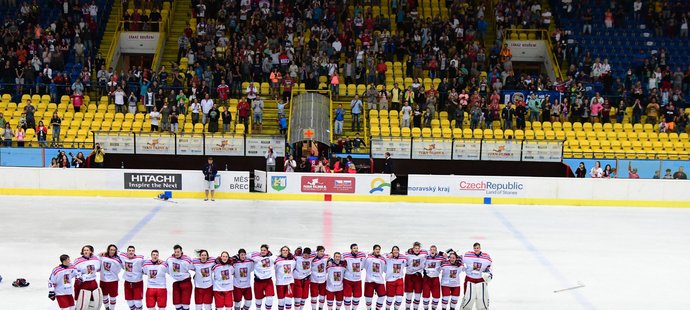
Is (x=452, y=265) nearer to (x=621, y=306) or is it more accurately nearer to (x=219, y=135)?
(x=621, y=306)

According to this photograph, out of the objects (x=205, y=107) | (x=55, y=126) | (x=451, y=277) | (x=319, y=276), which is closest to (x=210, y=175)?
(x=205, y=107)

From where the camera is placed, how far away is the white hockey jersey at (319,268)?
45.5ft

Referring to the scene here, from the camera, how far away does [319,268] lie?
1391cm

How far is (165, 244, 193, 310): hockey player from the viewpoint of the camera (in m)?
13.5

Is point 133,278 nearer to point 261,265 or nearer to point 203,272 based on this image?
point 203,272

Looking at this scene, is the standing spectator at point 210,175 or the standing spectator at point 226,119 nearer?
the standing spectator at point 210,175

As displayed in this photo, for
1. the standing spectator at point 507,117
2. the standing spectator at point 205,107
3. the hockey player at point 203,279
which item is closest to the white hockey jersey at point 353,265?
the hockey player at point 203,279

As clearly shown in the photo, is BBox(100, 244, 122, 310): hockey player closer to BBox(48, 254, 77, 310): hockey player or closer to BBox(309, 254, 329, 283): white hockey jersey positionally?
BBox(48, 254, 77, 310): hockey player

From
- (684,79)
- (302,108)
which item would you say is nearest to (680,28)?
(684,79)

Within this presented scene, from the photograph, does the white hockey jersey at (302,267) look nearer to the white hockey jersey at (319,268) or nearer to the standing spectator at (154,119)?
the white hockey jersey at (319,268)

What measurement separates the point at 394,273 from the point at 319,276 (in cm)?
132

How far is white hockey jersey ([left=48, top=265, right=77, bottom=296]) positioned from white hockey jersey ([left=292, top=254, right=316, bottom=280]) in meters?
3.66

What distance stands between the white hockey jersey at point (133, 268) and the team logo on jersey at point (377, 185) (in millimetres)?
12970

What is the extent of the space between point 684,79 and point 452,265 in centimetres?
2454
